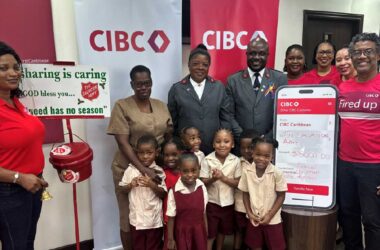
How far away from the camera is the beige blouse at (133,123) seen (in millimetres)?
2146

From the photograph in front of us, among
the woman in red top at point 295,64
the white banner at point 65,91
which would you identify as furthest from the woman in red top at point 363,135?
the white banner at point 65,91

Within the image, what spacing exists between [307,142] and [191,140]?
857 millimetres

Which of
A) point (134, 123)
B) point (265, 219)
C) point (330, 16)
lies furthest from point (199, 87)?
point (330, 16)

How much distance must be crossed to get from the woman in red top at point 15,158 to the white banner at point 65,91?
17cm

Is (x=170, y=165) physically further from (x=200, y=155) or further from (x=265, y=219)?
(x=265, y=219)

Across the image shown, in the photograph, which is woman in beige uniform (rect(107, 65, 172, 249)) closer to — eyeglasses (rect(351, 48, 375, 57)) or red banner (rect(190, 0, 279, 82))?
red banner (rect(190, 0, 279, 82))

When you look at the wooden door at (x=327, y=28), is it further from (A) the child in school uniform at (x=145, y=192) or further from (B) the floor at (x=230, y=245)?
(A) the child in school uniform at (x=145, y=192)

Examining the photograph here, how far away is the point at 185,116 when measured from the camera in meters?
2.36

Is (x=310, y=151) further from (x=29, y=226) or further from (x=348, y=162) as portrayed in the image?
(x=29, y=226)

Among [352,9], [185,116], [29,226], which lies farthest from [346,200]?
[352,9]

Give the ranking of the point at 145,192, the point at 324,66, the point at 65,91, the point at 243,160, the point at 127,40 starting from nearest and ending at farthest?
1. the point at 65,91
2. the point at 145,192
3. the point at 243,160
4. the point at 127,40
5. the point at 324,66

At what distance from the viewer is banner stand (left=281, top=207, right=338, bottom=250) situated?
221 cm

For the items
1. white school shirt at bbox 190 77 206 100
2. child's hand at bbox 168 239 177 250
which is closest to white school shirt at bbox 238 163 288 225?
child's hand at bbox 168 239 177 250

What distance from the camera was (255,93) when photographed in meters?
2.44
